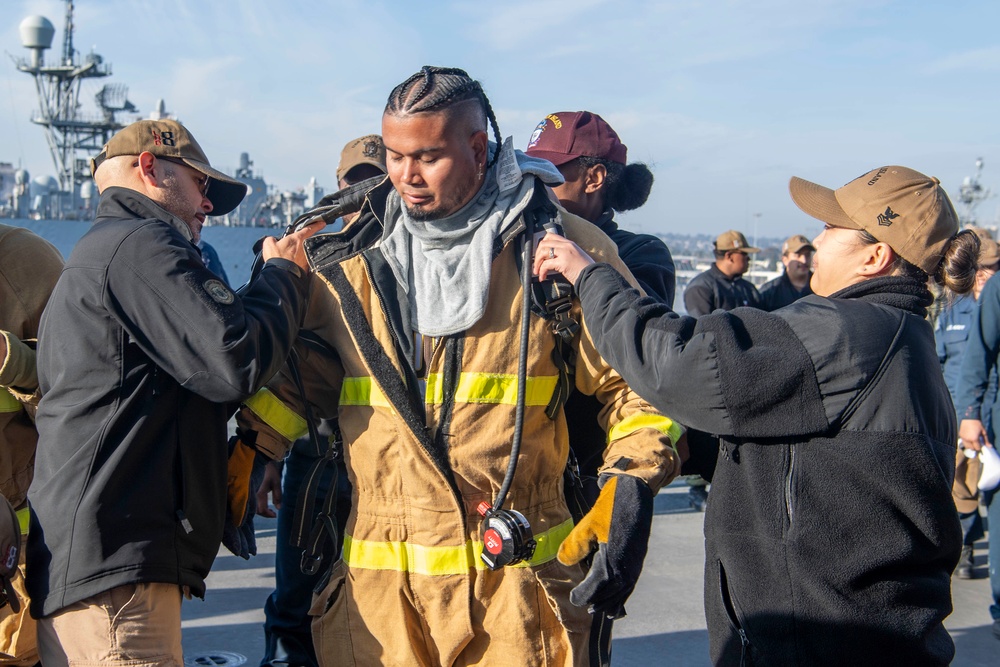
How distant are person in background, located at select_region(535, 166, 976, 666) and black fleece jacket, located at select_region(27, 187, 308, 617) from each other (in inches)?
36.9

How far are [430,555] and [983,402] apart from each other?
13.3 ft

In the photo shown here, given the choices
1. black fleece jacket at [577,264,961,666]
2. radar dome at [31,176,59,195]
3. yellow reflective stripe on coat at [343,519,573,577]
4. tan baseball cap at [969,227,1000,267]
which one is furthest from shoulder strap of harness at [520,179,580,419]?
radar dome at [31,176,59,195]

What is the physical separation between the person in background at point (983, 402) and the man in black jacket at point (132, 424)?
407cm

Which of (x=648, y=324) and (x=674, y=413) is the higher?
(x=648, y=324)

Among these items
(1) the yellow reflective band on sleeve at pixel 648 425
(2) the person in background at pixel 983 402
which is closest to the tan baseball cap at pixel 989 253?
(2) the person in background at pixel 983 402

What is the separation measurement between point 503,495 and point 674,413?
1.66 ft

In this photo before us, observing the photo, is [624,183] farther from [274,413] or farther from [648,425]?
[274,413]

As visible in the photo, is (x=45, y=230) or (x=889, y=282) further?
(x=45, y=230)

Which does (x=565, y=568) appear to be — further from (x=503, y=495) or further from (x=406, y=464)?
(x=406, y=464)

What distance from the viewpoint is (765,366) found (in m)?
2.12

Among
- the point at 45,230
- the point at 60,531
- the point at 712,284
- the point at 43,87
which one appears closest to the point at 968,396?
the point at 712,284

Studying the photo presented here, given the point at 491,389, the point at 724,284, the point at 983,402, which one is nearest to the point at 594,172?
the point at 491,389

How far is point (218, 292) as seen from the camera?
2.43 metres

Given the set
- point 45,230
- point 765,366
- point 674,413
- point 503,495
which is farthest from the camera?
Result: point 45,230
